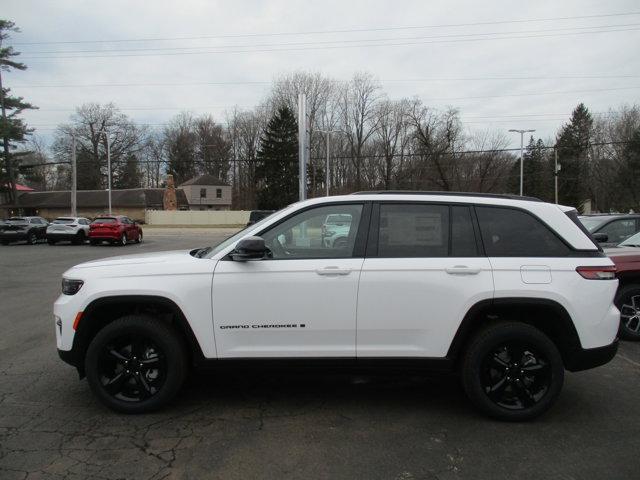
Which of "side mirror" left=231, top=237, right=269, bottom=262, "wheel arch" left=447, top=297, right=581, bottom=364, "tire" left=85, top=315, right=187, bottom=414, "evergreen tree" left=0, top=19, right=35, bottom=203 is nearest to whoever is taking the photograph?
"side mirror" left=231, top=237, right=269, bottom=262

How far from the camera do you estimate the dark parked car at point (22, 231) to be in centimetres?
2727

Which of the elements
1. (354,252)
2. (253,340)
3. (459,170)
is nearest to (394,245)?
(354,252)

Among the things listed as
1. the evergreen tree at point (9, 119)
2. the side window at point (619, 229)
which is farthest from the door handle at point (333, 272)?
the evergreen tree at point (9, 119)

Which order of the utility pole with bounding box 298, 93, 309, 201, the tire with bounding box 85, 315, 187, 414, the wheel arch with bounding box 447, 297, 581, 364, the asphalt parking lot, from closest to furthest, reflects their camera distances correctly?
the asphalt parking lot → the wheel arch with bounding box 447, 297, 581, 364 → the tire with bounding box 85, 315, 187, 414 → the utility pole with bounding box 298, 93, 309, 201

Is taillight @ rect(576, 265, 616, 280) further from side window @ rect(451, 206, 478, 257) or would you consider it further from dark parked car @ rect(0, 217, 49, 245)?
dark parked car @ rect(0, 217, 49, 245)

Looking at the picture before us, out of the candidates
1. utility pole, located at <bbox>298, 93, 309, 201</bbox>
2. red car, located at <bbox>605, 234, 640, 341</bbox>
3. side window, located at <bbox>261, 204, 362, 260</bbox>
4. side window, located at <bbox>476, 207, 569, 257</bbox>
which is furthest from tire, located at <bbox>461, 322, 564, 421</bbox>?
utility pole, located at <bbox>298, 93, 309, 201</bbox>

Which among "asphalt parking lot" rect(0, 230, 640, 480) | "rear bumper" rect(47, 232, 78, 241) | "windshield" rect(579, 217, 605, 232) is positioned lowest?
"asphalt parking lot" rect(0, 230, 640, 480)

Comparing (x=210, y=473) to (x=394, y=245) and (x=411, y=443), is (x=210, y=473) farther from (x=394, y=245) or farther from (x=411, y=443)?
(x=394, y=245)

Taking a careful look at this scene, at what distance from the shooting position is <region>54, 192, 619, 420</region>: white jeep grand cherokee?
390 cm

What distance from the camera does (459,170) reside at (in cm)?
6016

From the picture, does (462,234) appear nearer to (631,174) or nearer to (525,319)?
(525,319)

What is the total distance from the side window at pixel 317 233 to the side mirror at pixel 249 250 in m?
0.20

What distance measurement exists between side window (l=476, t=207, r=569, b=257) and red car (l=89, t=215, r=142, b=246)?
26421 millimetres

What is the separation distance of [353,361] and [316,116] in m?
70.4
